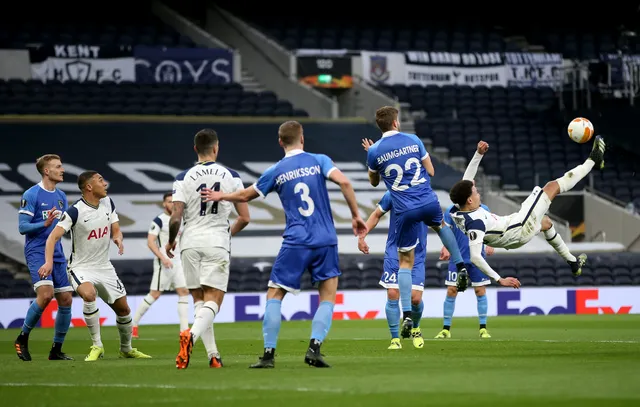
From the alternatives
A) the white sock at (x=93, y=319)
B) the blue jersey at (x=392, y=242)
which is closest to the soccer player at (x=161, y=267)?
the blue jersey at (x=392, y=242)

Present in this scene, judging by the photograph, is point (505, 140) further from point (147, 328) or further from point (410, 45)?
point (147, 328)

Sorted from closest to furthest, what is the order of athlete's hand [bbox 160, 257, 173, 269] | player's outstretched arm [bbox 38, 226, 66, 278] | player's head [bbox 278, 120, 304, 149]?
player's head [bbox 278, 120, 304, 149], player's outstretched arm [bbox 38, 226, 66, 278], athlete's hand [bbox 160, 257, 173, 269]

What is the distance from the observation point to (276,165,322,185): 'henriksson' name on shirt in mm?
10195

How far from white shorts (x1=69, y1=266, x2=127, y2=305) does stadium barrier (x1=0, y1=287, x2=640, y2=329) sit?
33.8 feet

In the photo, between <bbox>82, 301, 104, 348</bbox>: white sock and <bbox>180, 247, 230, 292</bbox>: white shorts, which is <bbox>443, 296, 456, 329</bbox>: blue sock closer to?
<bbox>82, 301, 104, 348</bbox>: white sock

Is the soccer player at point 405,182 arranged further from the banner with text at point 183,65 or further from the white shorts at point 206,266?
the banner with text at point 183,65

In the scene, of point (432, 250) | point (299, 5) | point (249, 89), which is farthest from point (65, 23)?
point (432, 250)

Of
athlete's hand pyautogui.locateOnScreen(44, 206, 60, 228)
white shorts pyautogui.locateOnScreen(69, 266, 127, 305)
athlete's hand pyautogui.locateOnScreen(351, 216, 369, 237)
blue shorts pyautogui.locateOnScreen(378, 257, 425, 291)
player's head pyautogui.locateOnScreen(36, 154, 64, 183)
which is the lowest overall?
white shorts pyautogui.locateOnScreen(69, 266, 127, 305)

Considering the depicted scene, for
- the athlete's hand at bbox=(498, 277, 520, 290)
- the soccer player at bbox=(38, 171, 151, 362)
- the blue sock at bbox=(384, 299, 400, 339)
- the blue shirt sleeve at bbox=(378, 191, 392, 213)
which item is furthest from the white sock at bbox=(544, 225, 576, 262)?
the soccer player at bbox=(38, 171, 151, 362)

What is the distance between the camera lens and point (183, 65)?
34.7 m

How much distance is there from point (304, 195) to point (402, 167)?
287 centimetres

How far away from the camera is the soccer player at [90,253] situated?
1234 centimetres

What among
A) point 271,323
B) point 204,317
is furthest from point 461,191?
point 204,317

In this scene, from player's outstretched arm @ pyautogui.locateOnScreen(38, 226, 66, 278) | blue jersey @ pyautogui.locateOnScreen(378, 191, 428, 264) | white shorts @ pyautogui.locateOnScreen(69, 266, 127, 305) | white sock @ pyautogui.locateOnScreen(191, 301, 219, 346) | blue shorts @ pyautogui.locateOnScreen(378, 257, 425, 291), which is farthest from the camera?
blue jersey @ pyautogui.locateOnScreen(378, 191, 428, 264)
